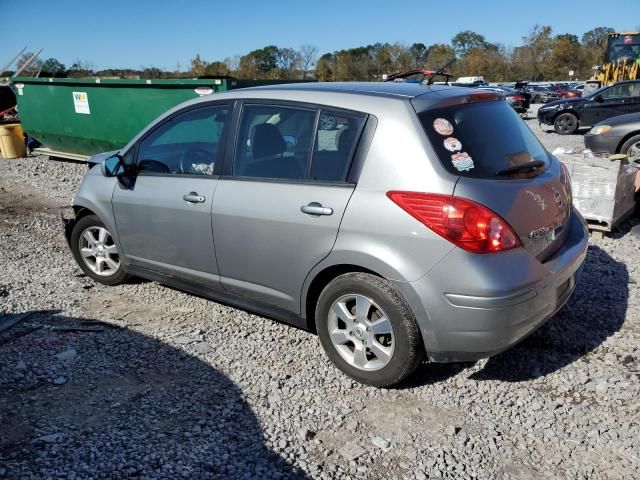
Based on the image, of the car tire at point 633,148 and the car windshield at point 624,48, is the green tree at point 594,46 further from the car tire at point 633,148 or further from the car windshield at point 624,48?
the car tire at point 633,148

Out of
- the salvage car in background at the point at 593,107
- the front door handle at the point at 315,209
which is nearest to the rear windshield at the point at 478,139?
the front door handle at the point at 315,209

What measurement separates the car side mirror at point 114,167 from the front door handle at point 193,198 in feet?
2.70

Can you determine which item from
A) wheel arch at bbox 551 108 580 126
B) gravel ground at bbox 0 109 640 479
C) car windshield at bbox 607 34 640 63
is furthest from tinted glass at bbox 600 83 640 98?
gravel ground at bbox 0 109 640 479

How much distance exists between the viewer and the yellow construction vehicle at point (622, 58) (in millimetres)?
22328

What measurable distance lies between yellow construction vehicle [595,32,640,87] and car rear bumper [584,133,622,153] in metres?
15.5

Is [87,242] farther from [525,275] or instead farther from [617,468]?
[617,468]

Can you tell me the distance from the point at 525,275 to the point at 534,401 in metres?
0.83

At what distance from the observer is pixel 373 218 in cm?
298

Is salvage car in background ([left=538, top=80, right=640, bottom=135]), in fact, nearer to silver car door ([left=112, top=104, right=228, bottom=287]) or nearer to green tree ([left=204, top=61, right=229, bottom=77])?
silver car door ([left=112, top=104, right=228, bottom=287])

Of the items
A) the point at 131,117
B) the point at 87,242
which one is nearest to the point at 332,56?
the point at 131,117

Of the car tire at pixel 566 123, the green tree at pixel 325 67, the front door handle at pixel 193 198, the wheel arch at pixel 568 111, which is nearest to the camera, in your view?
the front door handle at pixel 193 198

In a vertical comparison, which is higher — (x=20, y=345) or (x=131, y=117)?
(x=131, y=117)

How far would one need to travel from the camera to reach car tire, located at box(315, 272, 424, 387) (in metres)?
3.01

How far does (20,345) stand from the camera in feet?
12.6
